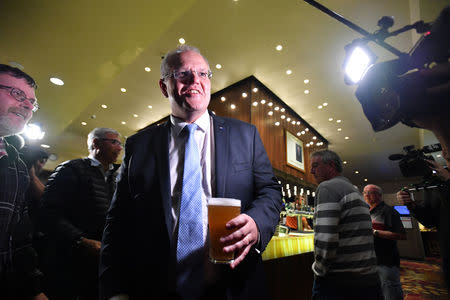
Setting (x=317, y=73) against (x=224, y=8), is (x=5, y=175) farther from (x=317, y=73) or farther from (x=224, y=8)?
(x=317, y=73)

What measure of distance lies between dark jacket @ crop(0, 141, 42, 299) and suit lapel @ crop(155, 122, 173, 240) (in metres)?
0.89

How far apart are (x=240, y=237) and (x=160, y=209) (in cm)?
37

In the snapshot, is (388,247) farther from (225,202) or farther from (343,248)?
(225,202)

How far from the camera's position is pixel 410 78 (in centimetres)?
79

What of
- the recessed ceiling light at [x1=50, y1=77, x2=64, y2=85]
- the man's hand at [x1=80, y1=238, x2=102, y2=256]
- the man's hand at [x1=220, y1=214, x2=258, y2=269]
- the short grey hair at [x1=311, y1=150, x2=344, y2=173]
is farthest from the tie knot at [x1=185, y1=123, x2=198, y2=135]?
the recessed ceiling light at [x1=50, y1=77, x2=64, y2=85]

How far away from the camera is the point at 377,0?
3211mm

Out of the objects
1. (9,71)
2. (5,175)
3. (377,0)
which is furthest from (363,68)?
(5,175)

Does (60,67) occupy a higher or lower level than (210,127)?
higher

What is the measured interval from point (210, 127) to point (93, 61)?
3.85 m

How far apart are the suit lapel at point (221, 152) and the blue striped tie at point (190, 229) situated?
0.09 meters

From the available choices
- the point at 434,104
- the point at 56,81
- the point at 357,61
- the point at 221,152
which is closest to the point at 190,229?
the point at 221,152

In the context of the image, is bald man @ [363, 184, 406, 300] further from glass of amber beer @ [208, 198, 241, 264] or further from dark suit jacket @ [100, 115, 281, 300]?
glass of amber beer @ [208, 198, 241, 264]

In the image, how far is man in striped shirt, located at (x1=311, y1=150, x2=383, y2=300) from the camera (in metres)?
1.78

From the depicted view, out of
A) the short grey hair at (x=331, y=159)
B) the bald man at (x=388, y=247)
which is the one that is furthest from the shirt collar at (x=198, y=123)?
the bald man at (x=388, y=247)
